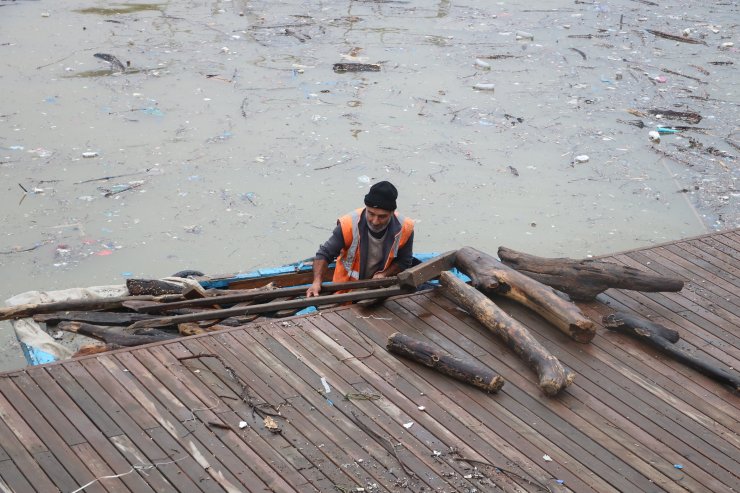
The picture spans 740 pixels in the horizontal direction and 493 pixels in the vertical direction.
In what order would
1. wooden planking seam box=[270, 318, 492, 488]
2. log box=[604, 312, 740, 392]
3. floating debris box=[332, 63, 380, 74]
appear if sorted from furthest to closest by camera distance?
floating debris box=[332, 63, 380, 74] < log box=[604, 312, 740, 392] < wooden planking seam box=[270, 318, 492, 488]

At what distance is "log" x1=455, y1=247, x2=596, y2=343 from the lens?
16.8 feet

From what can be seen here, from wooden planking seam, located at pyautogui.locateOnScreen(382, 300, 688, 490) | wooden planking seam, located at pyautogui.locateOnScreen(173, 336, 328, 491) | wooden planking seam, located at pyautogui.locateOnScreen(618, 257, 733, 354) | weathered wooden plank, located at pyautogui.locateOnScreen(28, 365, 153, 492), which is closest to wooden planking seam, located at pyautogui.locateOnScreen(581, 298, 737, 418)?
wooden planking seam, located at pyautogui.locateOnScreen(618, 257, 733, 354)

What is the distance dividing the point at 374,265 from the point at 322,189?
3.61 m

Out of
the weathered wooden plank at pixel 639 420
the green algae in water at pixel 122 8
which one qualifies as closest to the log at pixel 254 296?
the weathered wooden plank at pixel 639 420

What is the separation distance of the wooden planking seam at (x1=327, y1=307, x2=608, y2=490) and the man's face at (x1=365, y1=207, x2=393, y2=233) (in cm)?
59

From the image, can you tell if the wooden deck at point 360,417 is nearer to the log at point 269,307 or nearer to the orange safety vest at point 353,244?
the log at point 269,307

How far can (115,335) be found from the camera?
16.6 feet

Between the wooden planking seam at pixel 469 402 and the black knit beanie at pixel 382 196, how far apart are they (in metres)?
0.65

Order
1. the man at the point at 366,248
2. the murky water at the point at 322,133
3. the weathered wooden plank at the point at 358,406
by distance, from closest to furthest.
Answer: the weathered wooden plank at the point at 358,406 < the man at the point at 366,248 < the murky water at the point at 322,133

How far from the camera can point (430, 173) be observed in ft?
32.4

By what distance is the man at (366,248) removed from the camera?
565cm

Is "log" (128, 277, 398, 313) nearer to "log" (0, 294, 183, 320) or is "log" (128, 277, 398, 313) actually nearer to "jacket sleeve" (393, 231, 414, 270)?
"log" (0, 294, 183, 320)

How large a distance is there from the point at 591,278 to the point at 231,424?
2.51m

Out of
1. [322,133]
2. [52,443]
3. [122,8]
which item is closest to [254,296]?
[52,443]
